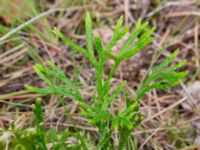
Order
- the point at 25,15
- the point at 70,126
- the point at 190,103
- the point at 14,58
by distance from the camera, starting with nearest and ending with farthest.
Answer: the point at 70,126
the point at 190,103
the point at 14,58
the point at 25,15

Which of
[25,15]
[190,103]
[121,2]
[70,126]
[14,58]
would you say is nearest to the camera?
[70,126]

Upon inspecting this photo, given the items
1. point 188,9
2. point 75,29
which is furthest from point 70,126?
point 188,9

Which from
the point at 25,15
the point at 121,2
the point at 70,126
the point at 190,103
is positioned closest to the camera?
the point at 70,126

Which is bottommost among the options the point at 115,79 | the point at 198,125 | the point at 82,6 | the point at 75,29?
the point at 198,125

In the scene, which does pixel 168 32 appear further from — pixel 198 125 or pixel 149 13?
pixel 198 125

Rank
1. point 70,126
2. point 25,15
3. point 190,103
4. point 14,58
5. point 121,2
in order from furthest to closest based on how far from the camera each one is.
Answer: point 121,2
point 25,15
point 14,58
point 190,103
point 70,126

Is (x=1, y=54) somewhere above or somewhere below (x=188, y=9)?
below

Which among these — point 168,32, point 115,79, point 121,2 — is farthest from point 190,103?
point 121,2

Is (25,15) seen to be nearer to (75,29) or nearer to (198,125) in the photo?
(75,29)

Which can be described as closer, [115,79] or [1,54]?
[115,79]
